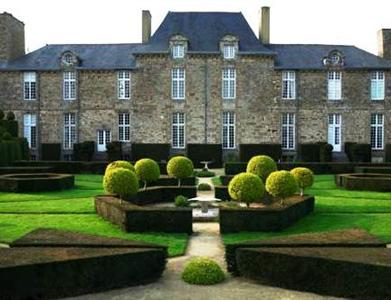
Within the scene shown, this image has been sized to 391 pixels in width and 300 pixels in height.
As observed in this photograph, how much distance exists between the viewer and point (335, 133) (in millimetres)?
34094

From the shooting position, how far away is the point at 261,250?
8.83m

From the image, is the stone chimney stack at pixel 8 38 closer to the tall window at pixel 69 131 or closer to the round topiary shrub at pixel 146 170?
the tall window at pixel 69 131

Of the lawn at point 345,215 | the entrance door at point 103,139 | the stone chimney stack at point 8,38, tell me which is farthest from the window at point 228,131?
the stone chimney stack at point 8,38

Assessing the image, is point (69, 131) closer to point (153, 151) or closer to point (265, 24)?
point (153, 151)

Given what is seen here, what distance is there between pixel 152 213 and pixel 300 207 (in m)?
4.12

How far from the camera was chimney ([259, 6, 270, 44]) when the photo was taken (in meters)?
35.8

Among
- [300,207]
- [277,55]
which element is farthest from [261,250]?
[277,55]

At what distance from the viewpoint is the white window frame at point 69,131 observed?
34.7 metres

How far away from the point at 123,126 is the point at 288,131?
10389mm

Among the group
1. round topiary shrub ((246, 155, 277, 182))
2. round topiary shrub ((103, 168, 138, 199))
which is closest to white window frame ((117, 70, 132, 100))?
round topiary shrub ((246, 155, 277, 182))

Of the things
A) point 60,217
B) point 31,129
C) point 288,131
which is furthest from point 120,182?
point 31,129

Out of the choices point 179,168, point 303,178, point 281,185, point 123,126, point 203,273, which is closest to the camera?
point 203,273

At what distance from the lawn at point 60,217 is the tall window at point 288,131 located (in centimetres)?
1637

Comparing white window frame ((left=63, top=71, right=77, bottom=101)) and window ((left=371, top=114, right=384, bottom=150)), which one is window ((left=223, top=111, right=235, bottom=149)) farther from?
white window frame ((left=63, top=71, right=77, bottom=101))
